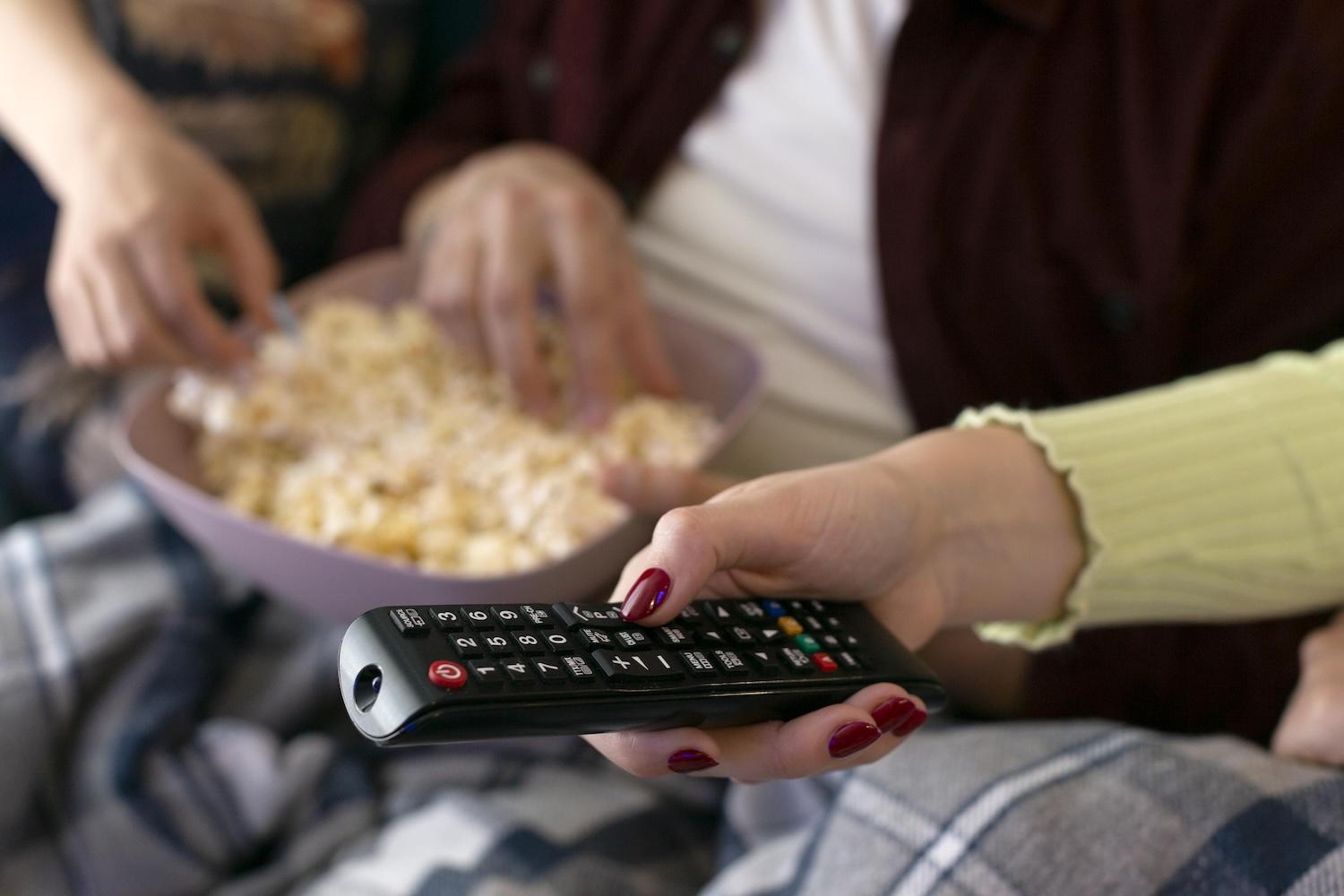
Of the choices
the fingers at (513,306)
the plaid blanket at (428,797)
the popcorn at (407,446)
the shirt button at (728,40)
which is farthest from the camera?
the shirt button at (728,40)

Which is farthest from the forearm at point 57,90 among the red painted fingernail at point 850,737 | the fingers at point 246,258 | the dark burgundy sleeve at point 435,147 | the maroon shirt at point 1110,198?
the red painted fingernail at point 850,737

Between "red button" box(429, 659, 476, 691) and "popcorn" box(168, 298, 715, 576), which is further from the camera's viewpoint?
"popcorn" box(168, 298, 715, 576)

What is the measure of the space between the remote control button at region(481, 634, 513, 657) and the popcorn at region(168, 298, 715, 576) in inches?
7.7

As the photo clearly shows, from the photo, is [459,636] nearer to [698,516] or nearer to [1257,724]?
[698,516]

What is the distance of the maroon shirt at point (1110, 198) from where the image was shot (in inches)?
24.6

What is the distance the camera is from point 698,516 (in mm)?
326

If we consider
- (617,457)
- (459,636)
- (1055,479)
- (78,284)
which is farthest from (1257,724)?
(78,284)

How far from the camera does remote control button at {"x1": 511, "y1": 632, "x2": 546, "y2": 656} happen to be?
29cm

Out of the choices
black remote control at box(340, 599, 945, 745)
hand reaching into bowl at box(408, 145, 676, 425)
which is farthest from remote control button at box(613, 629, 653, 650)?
hand reaching into bowl at box(408, 145, 676, 425)

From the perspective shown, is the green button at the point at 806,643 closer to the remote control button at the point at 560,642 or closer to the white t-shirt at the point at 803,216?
the remote control button at the point at 560,642

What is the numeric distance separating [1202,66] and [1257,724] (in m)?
0.36

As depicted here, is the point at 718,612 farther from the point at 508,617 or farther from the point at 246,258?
the point at 246,258

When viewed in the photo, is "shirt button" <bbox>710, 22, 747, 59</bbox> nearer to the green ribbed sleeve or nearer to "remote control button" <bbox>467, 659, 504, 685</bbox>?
the green ribbed sleeve

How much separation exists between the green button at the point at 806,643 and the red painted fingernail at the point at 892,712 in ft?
0.09
